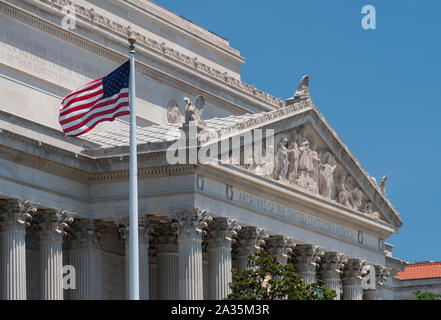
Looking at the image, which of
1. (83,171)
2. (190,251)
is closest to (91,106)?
(83,171)

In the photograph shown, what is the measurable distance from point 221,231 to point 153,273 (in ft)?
17.2

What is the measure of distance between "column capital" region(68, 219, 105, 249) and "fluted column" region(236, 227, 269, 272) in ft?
24.0

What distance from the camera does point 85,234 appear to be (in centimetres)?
6725

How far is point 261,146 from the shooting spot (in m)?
70.7

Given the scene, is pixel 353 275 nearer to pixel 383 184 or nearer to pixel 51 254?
pixel 383 184

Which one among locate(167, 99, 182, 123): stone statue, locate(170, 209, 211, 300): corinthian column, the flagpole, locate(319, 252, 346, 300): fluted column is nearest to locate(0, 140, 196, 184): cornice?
locate(170, 209, 211, 300): corinthian column

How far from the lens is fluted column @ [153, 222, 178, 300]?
69.4 meters

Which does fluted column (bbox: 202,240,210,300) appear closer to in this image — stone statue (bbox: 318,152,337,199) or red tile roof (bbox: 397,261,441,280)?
stone statue (bbox: 318,152,337,199)

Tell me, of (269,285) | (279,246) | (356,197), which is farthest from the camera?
(356,197)

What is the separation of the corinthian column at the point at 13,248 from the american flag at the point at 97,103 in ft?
13.9

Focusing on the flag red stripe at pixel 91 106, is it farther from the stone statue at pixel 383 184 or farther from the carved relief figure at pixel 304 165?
the stone statue at pixel 383 184

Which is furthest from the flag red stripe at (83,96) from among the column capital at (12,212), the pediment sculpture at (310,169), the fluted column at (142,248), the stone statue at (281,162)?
the stone statue at (281,162)

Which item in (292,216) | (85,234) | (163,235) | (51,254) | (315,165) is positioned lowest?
(51,254)

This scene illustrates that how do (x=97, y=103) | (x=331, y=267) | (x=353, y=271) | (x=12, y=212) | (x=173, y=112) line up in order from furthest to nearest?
(x=173, y=112), (x=353, y=271), (x=331, y=267), (x=12, y=212), (x=97, y=103)
